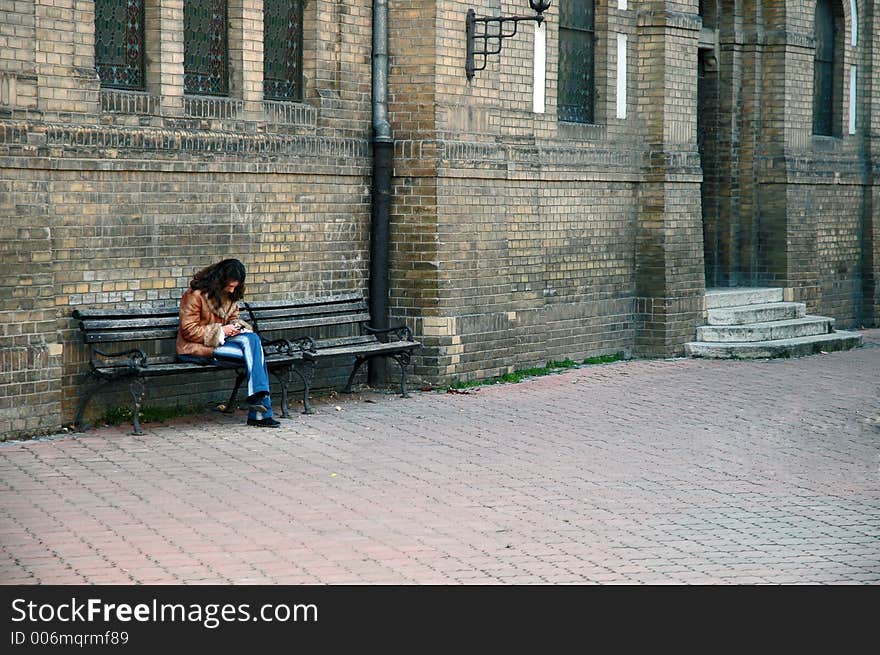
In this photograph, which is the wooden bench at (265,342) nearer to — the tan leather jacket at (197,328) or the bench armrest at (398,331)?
the bench armrest at (398,331)

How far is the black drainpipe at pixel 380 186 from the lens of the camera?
14.4 m

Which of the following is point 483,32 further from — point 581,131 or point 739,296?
point 739,296

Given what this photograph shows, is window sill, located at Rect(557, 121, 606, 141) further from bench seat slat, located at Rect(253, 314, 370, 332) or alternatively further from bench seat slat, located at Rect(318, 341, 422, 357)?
bench seat slat, located at Rect(253, 314, 370, 332)

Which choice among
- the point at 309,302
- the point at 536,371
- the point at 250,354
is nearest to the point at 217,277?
the point at 250,354

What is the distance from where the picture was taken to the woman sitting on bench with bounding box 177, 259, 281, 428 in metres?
11.9

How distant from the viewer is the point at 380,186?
47.6ft

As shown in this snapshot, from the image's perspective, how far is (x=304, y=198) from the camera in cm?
1377

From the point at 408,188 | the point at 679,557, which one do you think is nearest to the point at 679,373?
the point at 408,188

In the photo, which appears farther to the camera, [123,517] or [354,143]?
[354,143]

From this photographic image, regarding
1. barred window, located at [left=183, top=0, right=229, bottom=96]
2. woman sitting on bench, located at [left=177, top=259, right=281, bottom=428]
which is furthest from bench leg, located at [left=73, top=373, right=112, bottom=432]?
barred window, located at [left=183, top=0, right=229, bottom=96]

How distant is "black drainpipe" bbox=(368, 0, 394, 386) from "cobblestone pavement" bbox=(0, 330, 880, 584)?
91cm

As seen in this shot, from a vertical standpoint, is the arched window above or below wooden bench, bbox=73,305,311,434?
above

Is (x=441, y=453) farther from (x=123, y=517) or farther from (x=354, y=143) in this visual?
(x=354, y=143)

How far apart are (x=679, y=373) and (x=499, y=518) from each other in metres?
7.90
